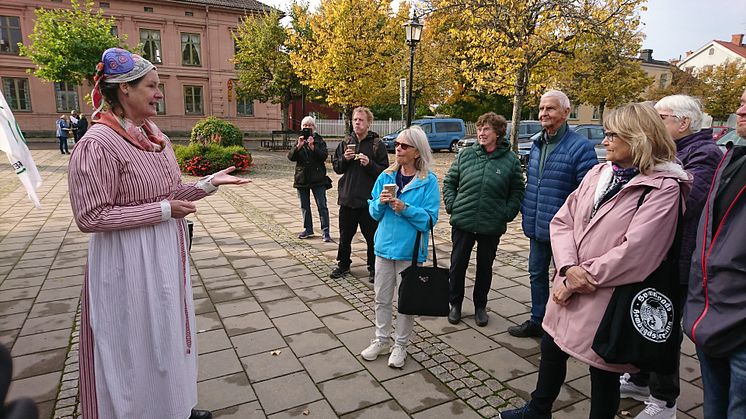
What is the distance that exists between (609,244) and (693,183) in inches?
39.3

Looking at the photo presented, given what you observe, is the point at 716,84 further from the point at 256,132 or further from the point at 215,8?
the point at 215,8

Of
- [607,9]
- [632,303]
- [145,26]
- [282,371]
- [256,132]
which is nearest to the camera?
[632,303]

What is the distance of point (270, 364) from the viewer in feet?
11.3

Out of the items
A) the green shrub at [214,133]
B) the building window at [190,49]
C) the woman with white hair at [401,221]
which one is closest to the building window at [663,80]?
the building window at [190,49]

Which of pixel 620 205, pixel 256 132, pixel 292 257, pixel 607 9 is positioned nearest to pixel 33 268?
pixel 292 257

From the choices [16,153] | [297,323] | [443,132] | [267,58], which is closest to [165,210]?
[16,153]

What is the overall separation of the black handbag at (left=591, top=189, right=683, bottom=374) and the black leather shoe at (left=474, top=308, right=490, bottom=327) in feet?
6.67

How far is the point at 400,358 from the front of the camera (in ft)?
11.1

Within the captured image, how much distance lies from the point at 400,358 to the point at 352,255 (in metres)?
2.85

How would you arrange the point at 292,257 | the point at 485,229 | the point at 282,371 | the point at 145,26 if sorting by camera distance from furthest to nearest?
the point at 145,26, the point at 292,257, the point at 485,229, the point at 282,371

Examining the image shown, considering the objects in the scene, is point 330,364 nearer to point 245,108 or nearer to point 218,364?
point 218,364

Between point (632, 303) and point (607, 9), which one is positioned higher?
point (607, 9)

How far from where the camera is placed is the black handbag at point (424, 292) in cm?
311

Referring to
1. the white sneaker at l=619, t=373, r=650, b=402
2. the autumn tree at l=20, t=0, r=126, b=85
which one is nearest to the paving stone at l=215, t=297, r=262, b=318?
the white sneaker at l=619, t=373, r=650, b=402
